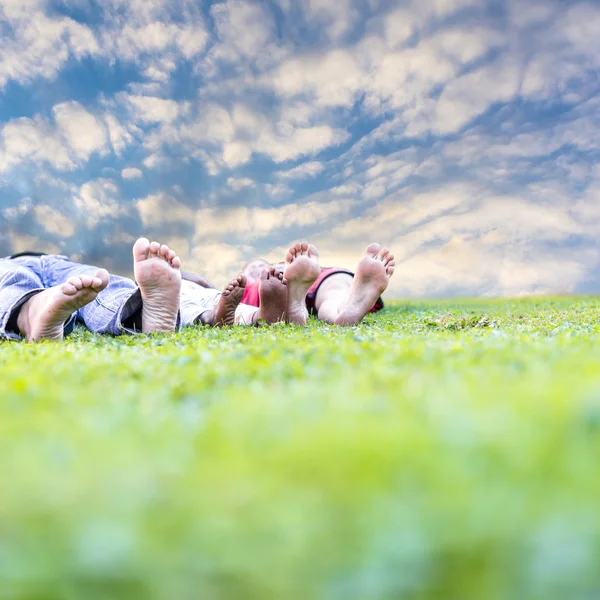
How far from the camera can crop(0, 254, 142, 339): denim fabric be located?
173 inches

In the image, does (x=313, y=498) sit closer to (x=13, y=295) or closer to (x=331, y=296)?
(x=13, y=295)

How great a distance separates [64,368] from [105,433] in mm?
1266

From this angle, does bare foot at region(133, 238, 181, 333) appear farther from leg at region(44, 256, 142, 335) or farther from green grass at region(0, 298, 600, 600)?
green grass at region(0, 298, 600, 600)

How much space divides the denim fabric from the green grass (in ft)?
11.3

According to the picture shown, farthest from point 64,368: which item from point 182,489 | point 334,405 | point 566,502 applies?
point 566,502

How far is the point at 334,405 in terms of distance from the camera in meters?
1.25

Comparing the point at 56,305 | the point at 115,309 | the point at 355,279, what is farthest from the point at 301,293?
the point at 56,305

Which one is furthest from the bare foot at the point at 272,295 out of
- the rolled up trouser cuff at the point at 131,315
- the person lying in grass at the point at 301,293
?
the rolled up trouser cuff at the point at 131,315

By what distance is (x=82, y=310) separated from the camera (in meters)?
5.18

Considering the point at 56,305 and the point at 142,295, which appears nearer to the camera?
the point at 56,305

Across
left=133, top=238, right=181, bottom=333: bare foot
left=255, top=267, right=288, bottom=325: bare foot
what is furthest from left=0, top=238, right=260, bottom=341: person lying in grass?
left=255, top=267, right=288, bottom=325: bare foot

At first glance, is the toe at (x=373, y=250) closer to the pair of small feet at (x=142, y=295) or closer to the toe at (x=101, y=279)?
the pair of small feet at (x=142, y=295)

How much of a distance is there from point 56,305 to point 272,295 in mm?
2136

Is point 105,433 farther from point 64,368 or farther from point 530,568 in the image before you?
point 64,368
